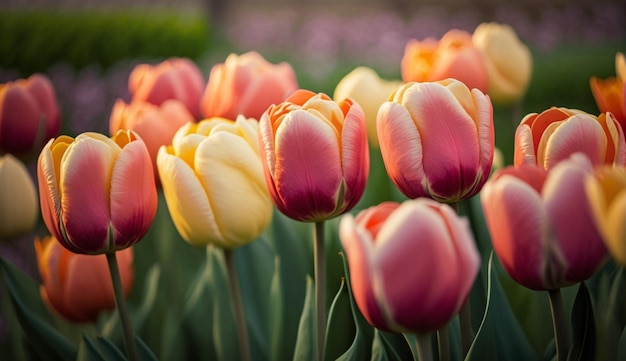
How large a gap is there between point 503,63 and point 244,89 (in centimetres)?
75

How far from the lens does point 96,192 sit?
1039 millimetres

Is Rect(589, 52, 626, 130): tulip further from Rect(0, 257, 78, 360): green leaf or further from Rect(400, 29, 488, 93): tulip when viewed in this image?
Rect(0, 257, 78, 360): green leaf

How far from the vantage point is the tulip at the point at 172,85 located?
1841 mm

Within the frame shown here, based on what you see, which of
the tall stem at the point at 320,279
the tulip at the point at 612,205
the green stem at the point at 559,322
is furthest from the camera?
the tall stem at the point at 320,279

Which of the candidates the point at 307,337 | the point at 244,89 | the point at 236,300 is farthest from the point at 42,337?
the point at 244,89

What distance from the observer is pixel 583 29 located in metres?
7.21

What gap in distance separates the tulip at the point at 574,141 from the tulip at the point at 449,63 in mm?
794

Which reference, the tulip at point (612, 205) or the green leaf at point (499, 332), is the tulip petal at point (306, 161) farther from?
the tulip at point (612, 205)

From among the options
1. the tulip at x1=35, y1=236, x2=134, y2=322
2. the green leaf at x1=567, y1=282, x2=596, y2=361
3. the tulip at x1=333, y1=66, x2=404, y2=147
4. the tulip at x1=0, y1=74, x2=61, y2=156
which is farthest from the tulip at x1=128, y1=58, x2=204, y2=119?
the green leaf at x1=567, y1=282, x2=596, y2=361

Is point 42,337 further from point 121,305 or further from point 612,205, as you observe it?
point 612,205

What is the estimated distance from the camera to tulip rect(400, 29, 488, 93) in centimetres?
171

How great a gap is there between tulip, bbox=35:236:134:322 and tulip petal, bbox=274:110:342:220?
1.72 ft

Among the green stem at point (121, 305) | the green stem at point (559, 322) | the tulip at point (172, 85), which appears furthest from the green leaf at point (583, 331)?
the tulip at point (172, 85)

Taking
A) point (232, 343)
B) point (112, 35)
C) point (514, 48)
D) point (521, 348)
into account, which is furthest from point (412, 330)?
point (112, 35)
